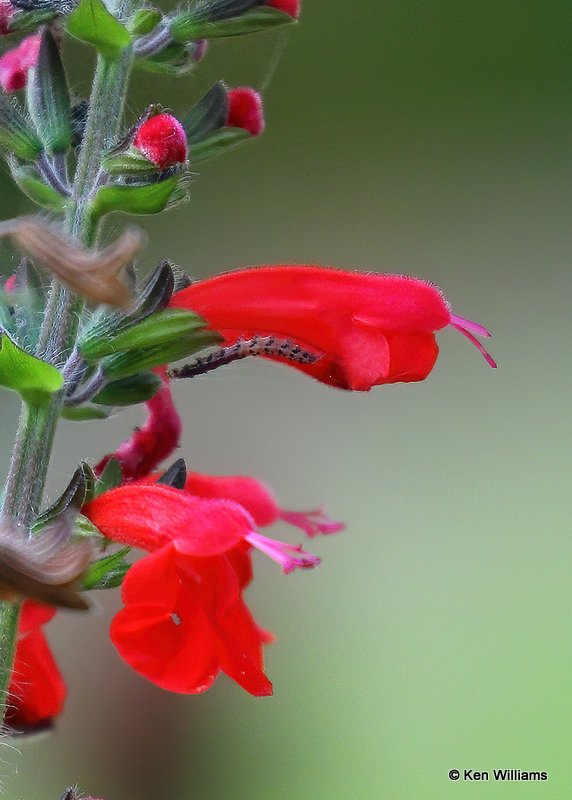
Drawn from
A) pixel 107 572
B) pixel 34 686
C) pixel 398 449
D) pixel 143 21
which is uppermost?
pixel 143 21

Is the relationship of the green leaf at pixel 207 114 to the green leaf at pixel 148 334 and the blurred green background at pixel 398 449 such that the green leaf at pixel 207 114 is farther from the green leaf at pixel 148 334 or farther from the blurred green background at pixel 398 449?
the blurred green background at pixel 398 449

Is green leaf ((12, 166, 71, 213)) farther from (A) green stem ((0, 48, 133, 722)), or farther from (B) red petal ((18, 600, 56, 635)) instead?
(B) red petal ((18, 600, 56, 635))

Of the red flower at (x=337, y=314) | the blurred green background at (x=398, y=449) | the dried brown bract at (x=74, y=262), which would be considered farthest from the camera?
the blurred green background at (x=398, y=449)

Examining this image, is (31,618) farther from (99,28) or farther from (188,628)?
(99,28)

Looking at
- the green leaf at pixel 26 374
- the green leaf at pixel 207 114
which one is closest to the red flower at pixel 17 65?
the green leaf at pixel 207 114

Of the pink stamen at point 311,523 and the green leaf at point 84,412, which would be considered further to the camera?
the pink stamen at point 311,523

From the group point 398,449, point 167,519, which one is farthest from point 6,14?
point 398,449

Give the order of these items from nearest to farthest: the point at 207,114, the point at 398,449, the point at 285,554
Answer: the point at 285,554 → the point at 207,114 → the point at 398,449
